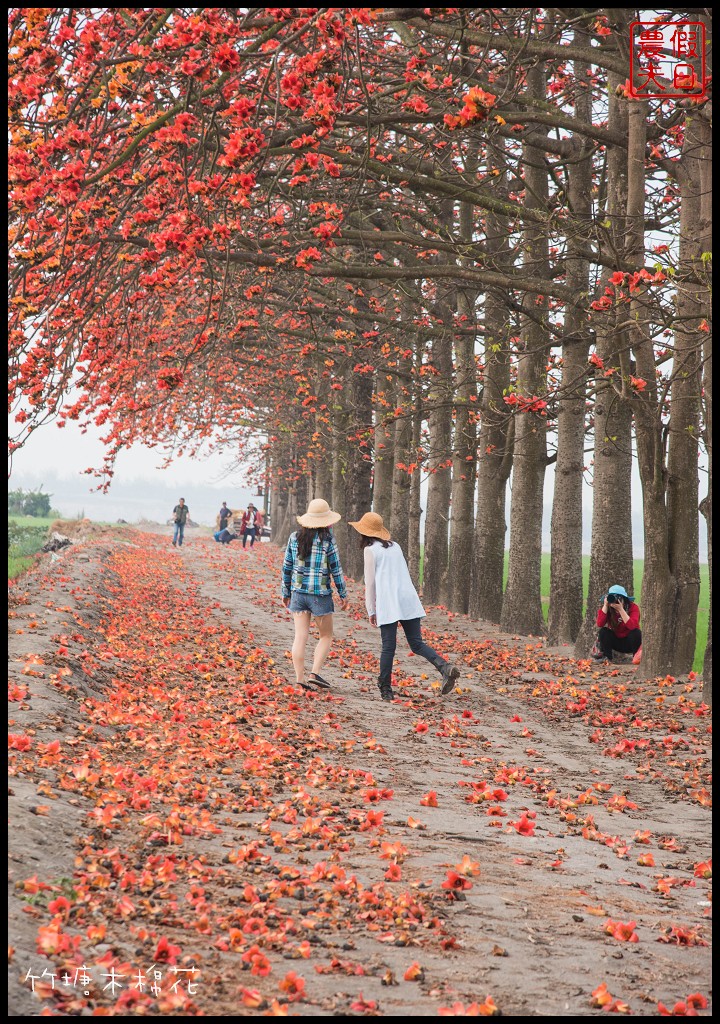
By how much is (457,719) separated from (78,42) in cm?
807

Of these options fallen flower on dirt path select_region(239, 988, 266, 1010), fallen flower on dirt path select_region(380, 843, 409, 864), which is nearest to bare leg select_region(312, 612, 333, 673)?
fallen flower on dirt path select_region(380, 843, 409, 864)

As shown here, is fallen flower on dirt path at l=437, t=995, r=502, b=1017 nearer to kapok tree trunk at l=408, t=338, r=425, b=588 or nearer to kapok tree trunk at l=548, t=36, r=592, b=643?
kapok tree trunk at l=548, t=36, r=592, b=643

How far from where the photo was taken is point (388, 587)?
37.7ft

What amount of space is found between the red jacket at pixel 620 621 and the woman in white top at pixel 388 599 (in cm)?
335

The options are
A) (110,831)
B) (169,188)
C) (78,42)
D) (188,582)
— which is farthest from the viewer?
(188,582)

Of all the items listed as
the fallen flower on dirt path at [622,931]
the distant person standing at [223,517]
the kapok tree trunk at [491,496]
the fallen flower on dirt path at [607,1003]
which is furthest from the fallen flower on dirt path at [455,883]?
the distant person standing at [223,517]

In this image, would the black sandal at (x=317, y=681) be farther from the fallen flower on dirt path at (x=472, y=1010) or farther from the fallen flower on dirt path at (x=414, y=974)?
the fallen flower on dirt path at (x=472, y=1010)

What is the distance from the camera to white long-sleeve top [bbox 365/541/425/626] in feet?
37.5

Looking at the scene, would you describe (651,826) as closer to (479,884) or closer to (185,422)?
(479,884)

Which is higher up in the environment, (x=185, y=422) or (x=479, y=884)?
(x=185, y=422)

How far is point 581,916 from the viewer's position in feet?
16.6

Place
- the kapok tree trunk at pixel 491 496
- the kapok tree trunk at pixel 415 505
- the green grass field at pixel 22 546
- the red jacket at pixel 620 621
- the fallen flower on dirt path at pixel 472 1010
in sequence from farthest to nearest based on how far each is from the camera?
the green grass field at pixel 22 546 < the kapok tree trunk at pixel 415 505 < the kapok tree trunk at pixel 491 496 < the red jacket at pixel 620 621 < the fallen flower on dirt path at pixel 472 1010

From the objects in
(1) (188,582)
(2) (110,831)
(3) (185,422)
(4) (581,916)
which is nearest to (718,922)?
(4) (581,916)

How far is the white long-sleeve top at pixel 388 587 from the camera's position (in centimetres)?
1142
